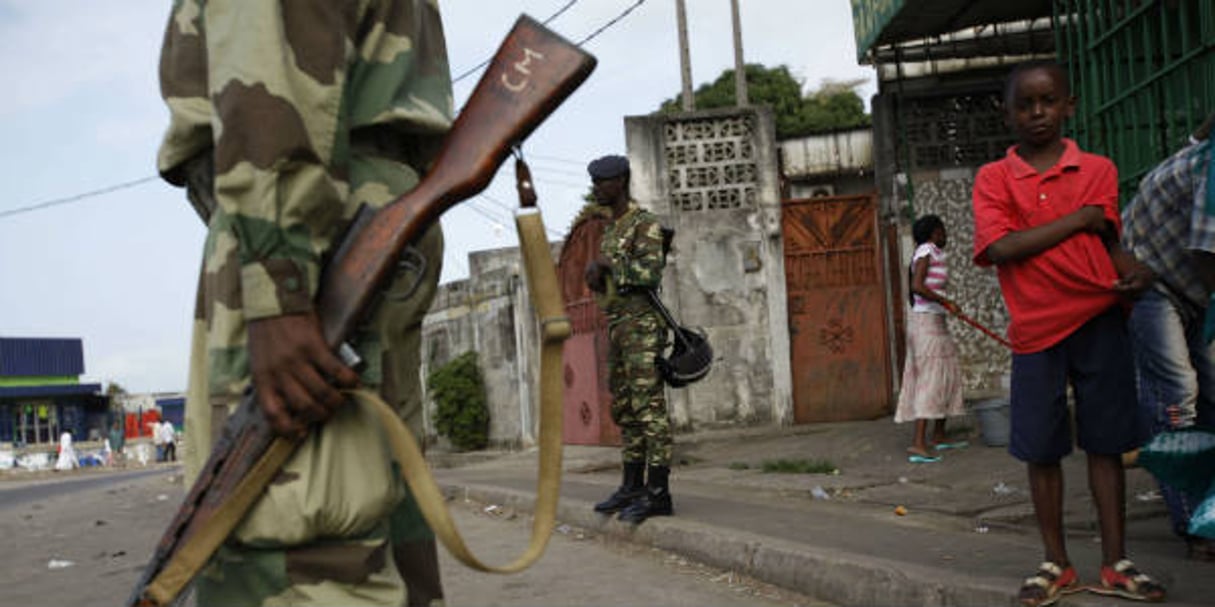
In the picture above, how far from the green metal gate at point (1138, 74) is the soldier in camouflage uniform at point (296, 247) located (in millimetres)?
4193

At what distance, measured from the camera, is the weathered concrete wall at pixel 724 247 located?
11.0 metres

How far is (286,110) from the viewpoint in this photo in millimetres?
1862

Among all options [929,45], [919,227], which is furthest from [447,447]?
[919,227]

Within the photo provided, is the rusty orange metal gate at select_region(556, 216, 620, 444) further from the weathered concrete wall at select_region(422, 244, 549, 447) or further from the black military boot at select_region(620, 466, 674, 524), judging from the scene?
the black military boot at select_region(620, 466, 674, 524)

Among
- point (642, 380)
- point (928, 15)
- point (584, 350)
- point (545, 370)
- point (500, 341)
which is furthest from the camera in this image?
point (500, 341)

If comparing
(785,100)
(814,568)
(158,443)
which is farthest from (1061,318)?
(158,443)

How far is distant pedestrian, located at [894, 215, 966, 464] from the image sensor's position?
7.46 meters

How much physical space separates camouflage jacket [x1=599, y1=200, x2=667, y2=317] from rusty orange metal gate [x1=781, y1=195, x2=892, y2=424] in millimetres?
5677

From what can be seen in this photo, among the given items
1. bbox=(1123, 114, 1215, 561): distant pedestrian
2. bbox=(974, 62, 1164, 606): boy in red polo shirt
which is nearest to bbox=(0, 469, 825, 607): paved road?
bbox=(974, 62, 1164, 606): boy in red polo shirt

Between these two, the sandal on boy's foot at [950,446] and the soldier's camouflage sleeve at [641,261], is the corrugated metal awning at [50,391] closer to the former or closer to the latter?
the sandal on boy's foot at [950,446]

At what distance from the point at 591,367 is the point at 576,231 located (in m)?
1.54

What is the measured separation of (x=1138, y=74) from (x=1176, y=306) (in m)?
2.47

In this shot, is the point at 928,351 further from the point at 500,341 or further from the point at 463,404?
the point at 463,404

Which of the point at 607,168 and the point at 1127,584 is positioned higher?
the point at 607,168
